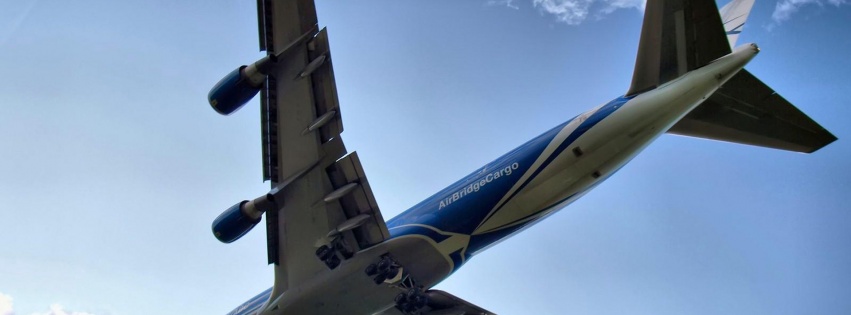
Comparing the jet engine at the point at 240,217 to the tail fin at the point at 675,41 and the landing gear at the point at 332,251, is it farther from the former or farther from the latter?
the tail fin at the point at 675,41

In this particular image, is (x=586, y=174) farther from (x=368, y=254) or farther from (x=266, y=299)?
(x=266, y=299)

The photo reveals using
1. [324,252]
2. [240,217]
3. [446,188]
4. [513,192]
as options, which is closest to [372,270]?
[324,252]

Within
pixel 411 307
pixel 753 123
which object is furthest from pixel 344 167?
pixel 753 123

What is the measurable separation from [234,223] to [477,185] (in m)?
A: 4.89

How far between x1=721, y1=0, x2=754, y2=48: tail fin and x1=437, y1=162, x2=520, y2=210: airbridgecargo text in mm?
5054

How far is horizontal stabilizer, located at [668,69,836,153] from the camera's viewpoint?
13344 millimetres

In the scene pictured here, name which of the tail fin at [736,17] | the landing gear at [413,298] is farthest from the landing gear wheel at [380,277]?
the tail fin at [736,17]

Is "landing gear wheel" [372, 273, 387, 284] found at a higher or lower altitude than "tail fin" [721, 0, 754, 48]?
lower

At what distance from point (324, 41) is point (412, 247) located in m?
4.40

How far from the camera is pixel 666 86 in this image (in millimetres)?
12922

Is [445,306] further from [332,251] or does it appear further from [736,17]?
[736,17]

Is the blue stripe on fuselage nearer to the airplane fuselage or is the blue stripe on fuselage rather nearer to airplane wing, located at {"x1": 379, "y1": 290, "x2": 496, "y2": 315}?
the airplane fuselage

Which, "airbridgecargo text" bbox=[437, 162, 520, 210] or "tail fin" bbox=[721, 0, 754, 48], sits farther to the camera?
"tail fin" bbox=[721, 0, 754, 48]

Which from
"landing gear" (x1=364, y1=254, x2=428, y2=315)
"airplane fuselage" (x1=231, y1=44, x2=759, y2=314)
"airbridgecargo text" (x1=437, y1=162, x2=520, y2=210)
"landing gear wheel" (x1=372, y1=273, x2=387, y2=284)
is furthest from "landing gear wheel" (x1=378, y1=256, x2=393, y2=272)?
"airbridgecargo text" (x1=437, y1=162, x2=520, y2=210)
